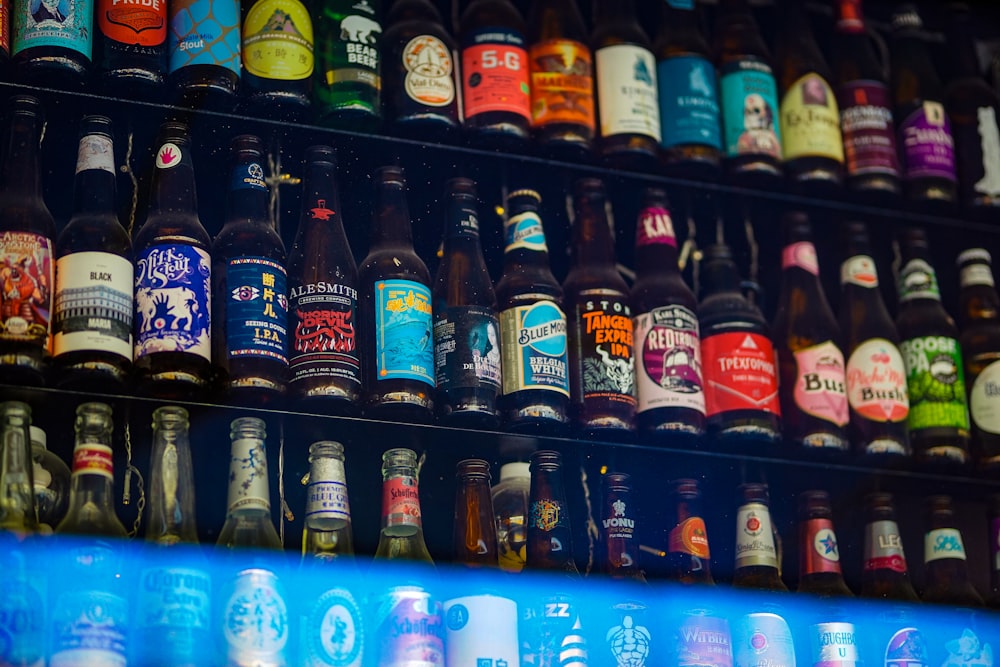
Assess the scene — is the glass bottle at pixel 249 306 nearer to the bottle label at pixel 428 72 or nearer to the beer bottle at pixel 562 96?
the bottle label at pixel 428 72

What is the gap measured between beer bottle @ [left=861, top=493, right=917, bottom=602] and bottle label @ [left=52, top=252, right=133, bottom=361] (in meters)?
1.07

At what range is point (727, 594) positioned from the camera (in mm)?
2004

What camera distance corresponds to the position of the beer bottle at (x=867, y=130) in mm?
2244

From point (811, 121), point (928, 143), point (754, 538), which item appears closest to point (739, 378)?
point (754, 538)

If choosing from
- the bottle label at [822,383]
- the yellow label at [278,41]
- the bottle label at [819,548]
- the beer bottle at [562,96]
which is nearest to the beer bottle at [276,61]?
the yellow label at [278,41]

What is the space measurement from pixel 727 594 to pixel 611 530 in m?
0.18

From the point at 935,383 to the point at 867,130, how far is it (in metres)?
0.39

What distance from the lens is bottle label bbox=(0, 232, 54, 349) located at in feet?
5.66

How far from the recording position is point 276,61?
6.44 feet

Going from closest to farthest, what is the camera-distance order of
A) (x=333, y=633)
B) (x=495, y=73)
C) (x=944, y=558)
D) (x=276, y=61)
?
(x=333, y=633)
(x=276, y=61)
(x=495, y=73)
(x=944, y=558)

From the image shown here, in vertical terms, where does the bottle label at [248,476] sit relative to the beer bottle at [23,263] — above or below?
below

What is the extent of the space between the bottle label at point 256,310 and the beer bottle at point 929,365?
92 centimetres

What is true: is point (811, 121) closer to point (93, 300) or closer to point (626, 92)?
point (626, 92)

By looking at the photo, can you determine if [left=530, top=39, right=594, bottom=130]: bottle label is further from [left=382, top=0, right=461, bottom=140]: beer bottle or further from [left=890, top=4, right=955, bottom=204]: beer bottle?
[left=890, top=4, right=955, bottom=204]: beer bottle
